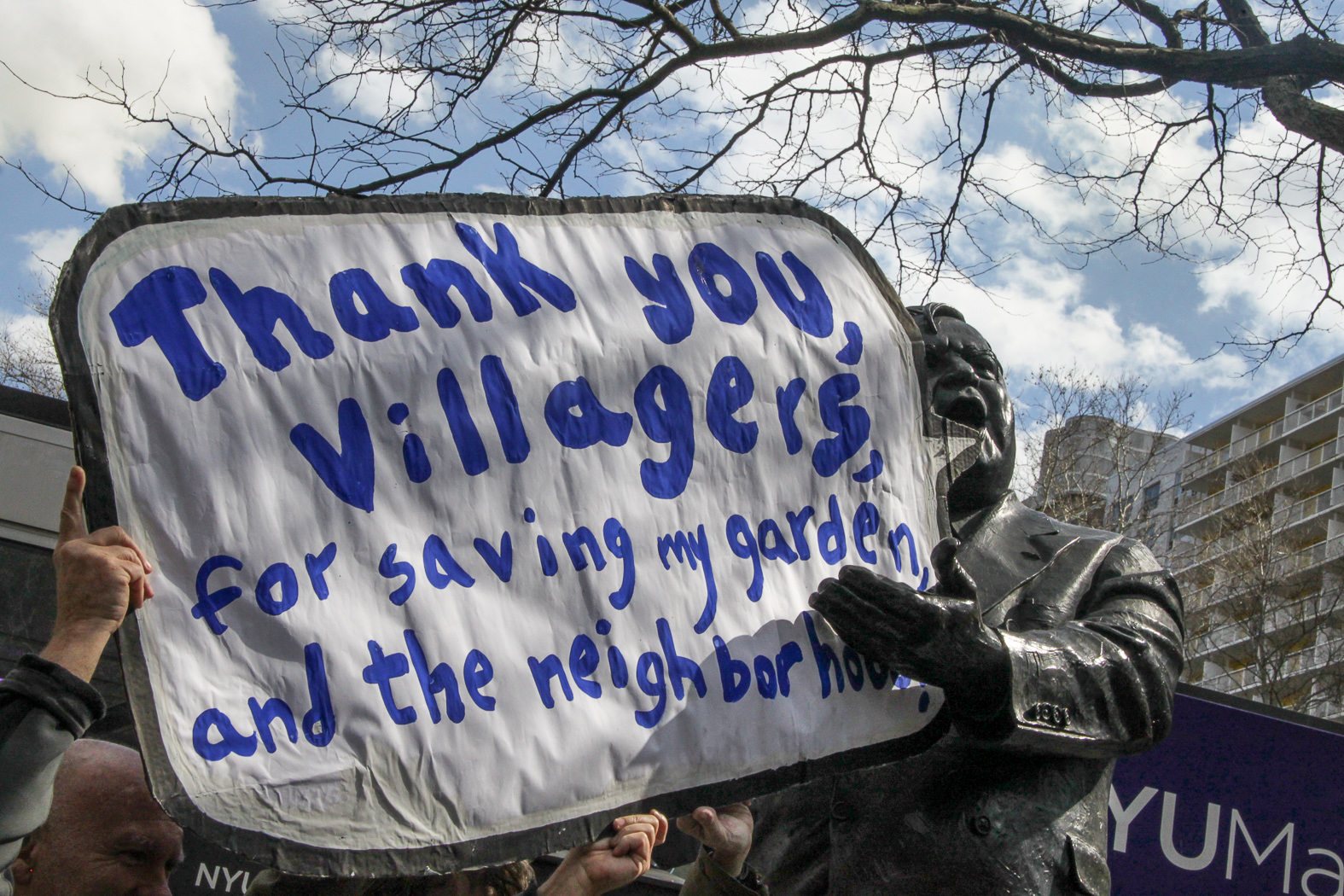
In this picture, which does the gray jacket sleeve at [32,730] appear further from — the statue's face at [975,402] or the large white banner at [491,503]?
the statue's face at [975,402]

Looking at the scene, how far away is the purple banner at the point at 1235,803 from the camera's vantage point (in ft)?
14.9

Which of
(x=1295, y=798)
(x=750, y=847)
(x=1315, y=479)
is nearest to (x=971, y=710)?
(x=750, y=847)

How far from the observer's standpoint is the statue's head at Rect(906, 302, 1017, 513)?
2150 millimetres

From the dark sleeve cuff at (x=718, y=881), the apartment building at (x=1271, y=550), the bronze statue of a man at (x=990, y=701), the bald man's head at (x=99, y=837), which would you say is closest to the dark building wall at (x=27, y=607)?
the bald man's head at (x=99, y=837)

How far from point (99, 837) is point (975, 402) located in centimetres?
164

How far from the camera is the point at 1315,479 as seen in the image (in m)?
46.5

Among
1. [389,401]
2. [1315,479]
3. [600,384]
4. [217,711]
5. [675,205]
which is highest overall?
[1315,479]

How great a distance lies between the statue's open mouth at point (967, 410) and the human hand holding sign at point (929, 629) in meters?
0.50

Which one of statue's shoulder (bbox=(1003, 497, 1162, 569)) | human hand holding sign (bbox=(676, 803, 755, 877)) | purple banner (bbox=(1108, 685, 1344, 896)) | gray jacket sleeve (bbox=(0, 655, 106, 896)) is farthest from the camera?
purple banner (bbox=(1108, 685, 1344, 896))

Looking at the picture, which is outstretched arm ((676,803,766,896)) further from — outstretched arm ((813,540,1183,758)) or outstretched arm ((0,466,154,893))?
outstretched arm ((0,466,154,893))

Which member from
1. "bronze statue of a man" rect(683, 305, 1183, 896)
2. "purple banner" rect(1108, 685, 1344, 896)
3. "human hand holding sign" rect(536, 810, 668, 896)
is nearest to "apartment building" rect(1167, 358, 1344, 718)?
"purple banner" rect(1108, 685, 1344, 896)

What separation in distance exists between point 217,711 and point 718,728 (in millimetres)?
668

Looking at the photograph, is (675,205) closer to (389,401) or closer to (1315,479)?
(389,401)

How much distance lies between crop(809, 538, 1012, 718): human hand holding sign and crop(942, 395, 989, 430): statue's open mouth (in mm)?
502
